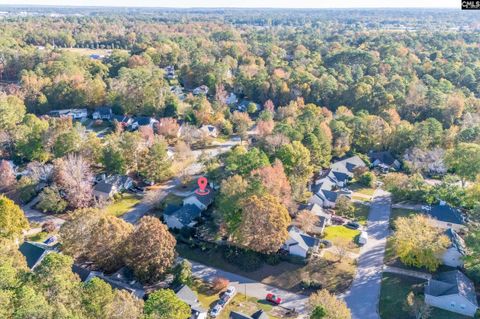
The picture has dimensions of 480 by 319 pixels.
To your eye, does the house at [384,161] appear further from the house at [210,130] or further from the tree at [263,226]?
the tree at [263,226]

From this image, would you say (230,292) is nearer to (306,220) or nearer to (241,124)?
(306,220)

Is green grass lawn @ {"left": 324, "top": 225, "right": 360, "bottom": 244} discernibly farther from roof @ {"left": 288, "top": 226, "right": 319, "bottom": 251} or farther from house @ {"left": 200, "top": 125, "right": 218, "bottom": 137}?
house @ {"left": 200, "top": 125, "right": 218, "bottom": 137}

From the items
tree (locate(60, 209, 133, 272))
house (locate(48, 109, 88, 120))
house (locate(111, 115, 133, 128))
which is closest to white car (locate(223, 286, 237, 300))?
tree (locate(60, 209, 133, 272))

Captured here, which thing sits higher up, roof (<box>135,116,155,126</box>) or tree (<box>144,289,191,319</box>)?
roof (<box>135,116,155,126</box>)

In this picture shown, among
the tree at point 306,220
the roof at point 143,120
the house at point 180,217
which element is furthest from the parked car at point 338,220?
the roof at point 143,120

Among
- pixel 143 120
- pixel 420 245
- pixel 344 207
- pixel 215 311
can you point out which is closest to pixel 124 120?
pixel 143 120

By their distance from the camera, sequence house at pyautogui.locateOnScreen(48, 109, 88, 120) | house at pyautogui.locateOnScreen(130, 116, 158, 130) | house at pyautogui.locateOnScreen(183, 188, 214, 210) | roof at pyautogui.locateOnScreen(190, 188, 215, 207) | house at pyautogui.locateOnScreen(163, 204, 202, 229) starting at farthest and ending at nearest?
house at pyautogui.locateOnScreen(48, 109, 88, 120) → house at pyautogui.locateOnScreen(130, 116, 158, 130) → roof at pyautogui.locateOnScreen(190, 188, 215, 207) → house at pyautogui.locateOnScreen(183, 188, 214, 210) → house at pyautogui.locateOnScreen(163, 204, 202, 229)

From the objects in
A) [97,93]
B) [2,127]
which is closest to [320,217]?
[2,127]

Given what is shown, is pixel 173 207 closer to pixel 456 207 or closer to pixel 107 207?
pixel 107 207
